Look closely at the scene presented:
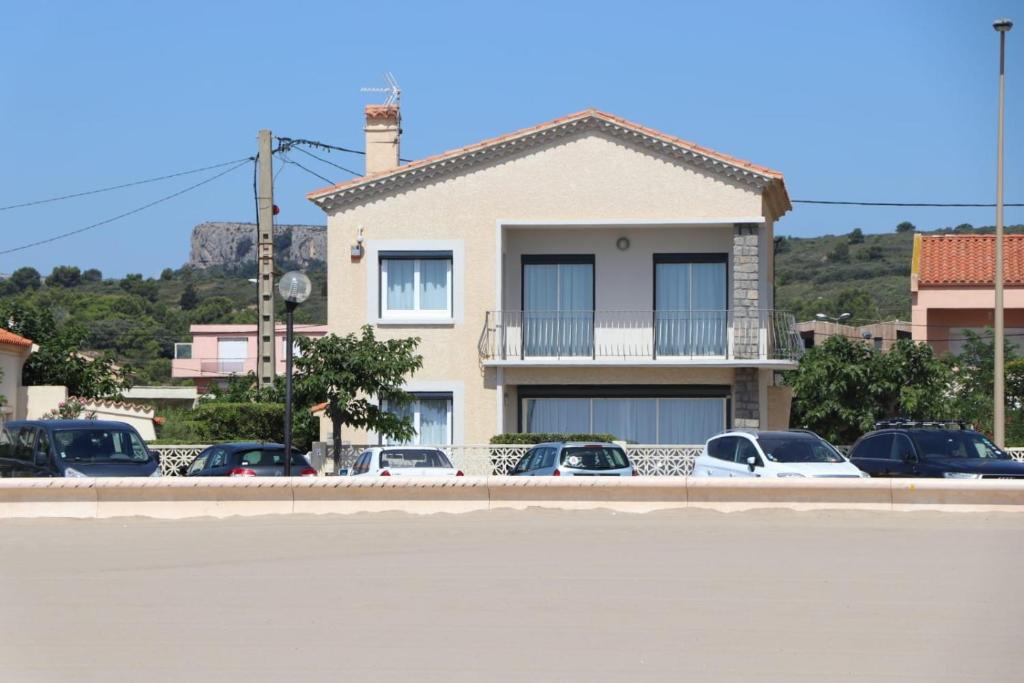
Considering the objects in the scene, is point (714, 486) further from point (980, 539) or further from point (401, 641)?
point (401, 641)

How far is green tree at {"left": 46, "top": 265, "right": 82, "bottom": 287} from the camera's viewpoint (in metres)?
139

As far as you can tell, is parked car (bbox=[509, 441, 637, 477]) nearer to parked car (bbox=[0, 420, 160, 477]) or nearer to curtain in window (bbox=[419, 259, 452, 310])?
parked car (bbox=[0, 420, 160, 477])

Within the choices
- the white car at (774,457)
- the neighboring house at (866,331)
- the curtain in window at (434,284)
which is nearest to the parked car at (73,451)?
the white car at (774,457)

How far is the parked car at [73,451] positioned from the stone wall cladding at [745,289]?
15.1 metres

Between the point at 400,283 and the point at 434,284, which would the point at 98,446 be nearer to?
the point at 400,283

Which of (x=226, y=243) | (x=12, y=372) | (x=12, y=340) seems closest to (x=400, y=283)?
(x=12, y=340)

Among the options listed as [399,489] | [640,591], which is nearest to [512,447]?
[399,489]

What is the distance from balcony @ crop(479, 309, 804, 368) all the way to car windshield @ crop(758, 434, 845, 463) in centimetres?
1050

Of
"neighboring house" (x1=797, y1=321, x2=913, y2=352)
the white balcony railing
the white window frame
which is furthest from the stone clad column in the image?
"neighboring house" (x1=797, y1=321, x2=913, y2=352)

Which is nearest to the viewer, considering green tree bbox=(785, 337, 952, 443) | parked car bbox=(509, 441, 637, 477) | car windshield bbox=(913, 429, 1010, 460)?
car windshield bbox=(913, 429, 1010, 460)

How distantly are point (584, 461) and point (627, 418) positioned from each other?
30.3 ft

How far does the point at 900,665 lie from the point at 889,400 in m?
25.2

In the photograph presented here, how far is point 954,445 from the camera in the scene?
24297mm

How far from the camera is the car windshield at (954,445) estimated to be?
24.1 meters
